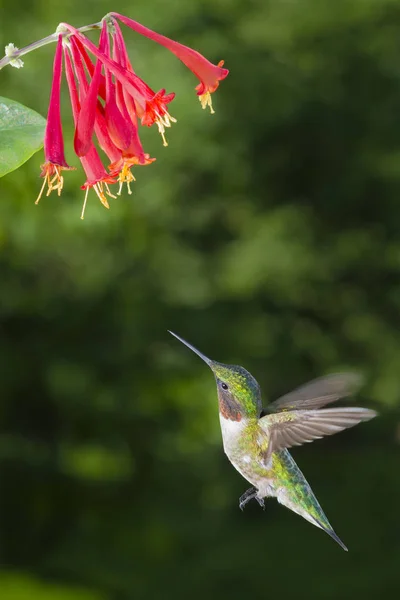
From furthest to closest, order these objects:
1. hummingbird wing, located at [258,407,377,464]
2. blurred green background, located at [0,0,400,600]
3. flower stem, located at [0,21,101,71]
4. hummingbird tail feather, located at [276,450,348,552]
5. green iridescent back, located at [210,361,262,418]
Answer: blurred green background, located at [0,0,400,600] → hummingbird tail feather, located at [276,450,348,552] → green iridescent back, located at [210,361,262,418] → hummingbird wing, located at [258,407,377,464] → flower stem, located at [0,21,101,71]

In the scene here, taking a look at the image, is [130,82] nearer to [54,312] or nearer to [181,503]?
[54,312]

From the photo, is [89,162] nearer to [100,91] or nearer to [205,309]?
[100,91]

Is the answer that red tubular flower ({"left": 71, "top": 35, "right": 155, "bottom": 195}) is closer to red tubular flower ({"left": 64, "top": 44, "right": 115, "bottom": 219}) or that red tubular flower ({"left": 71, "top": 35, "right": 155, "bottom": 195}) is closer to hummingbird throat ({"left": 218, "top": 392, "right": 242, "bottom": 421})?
red tubular flower ({"left": 64, "top": 44, "right": 115, "bottom": 219})

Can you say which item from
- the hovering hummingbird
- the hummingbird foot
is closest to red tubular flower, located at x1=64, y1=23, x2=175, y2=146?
the hovering hummingbird

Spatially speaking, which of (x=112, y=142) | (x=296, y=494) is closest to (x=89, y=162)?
(x=112, y=142)

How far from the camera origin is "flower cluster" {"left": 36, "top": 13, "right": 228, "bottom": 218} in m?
1.19

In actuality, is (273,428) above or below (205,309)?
below

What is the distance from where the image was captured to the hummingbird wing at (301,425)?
1.53 m

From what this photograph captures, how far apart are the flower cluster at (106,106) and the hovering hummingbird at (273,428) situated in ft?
1.58

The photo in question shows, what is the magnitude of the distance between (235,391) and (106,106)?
619mm

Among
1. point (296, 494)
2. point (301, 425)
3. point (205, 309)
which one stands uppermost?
point (205, 309)

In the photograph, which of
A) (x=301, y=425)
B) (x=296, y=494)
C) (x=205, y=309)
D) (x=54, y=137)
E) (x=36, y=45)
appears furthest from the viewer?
(x=205, y=309)

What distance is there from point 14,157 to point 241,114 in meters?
5.54

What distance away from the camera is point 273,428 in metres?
1.71
